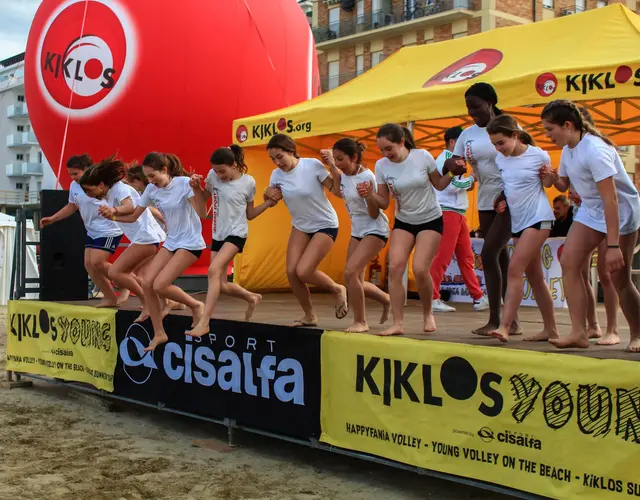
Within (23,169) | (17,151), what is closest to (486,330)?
(23,169)

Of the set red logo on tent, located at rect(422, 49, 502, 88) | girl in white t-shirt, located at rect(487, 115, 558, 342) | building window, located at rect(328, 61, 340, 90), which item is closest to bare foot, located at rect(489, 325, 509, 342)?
girl in white t-shirt, located at rect(487, 115, 558, 342)

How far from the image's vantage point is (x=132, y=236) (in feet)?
26.0

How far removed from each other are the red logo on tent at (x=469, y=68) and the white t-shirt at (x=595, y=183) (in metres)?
3.82

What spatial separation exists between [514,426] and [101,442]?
3.48m

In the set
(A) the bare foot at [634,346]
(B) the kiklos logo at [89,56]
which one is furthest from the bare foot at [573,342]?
(B) the kiklos logo at [89,56]

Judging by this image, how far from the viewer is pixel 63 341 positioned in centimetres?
852

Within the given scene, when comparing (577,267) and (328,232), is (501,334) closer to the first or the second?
(577,267)

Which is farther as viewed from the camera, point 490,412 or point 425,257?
point 425,257

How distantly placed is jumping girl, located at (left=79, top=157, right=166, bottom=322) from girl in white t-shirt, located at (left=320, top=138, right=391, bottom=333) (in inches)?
84.1

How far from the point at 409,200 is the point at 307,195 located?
918 millimetres

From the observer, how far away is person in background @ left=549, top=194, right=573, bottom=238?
9.75m

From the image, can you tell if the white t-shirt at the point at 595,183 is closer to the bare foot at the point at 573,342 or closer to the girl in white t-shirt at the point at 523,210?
the girl in white t-shirt at the point at 523,210

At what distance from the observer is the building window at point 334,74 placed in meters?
44.3

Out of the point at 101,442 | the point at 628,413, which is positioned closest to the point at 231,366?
the point at 101,442
